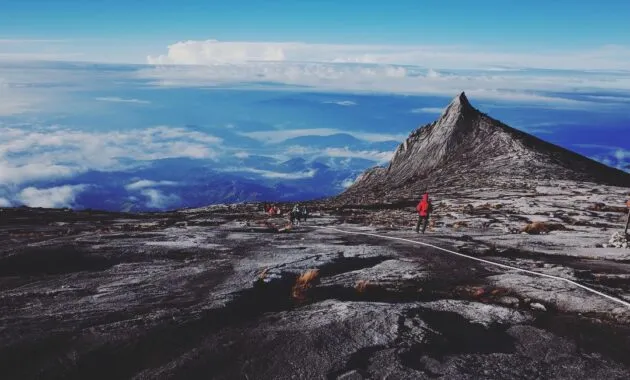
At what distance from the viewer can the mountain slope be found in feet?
208

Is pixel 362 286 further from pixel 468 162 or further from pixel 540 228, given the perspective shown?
pixel 468 162

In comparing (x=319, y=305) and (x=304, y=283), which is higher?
Answer: (x=319, y=305)

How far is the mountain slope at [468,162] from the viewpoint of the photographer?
63.4 metres

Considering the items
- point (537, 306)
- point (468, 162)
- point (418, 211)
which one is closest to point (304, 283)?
point (537, 306)

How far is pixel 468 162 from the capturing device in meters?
76.2

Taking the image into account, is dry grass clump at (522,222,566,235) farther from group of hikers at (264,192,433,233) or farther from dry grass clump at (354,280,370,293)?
dry grass clump at (354,280,370,293)

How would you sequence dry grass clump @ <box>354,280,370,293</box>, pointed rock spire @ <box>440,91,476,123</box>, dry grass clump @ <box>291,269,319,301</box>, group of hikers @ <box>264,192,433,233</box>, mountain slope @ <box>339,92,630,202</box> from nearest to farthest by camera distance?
dry grass clump @ <box>291,269,319,301</box> < dry grass clump @ <box>354,280,370,293</box> < group of hikers @ <box>264,192,433,233</box> < mountain slope @ <box>339,92,630,202</box> < pointed rock spire @ <box>440,91,476,123</box>

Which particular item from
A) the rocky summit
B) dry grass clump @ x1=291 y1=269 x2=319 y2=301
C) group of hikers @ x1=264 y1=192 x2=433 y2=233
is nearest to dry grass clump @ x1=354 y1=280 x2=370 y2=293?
the rocky summit

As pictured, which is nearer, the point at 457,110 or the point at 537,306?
the point at 537,306

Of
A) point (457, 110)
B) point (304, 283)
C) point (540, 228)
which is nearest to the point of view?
point (304, 283)

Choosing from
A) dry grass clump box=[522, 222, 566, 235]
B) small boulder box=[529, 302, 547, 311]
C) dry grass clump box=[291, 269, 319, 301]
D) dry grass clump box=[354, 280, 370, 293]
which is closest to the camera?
small boulder box=[529, 302, 547, 311]

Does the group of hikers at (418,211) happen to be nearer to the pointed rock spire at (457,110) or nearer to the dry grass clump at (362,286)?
the dry grass clump at (362,286)

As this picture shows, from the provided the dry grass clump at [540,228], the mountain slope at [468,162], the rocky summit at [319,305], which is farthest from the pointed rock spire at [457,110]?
the rocky summit at [319,305]

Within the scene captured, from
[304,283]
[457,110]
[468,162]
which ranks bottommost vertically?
[468,162]
